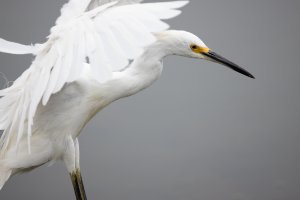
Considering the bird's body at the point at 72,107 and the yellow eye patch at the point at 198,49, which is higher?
the yellow eye patch at the point at 198,49

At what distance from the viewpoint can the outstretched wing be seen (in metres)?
1.02

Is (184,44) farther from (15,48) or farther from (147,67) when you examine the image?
(15,48)

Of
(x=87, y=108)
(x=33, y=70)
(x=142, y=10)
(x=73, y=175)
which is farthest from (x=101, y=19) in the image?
(x=73, y=175)

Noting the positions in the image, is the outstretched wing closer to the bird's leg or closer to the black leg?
the bird's leg

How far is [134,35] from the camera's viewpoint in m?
1.04

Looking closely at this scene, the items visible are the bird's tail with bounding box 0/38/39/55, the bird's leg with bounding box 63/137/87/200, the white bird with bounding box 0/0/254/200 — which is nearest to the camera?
the white bird with bounding box 0/0/254/200

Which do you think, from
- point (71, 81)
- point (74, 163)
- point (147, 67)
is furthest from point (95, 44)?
point (74, 163)

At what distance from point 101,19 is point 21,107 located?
0.46m

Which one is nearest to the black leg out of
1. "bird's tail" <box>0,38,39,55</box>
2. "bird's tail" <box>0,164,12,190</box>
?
"bird's tail" <box>0,164,12,190</box>

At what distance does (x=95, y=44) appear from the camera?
110cm

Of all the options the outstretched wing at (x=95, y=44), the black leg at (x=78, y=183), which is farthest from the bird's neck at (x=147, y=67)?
the black leg at (x=78, y=183)

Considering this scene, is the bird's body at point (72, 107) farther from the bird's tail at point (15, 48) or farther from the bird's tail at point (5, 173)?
the bird's tail at point (15, 48)

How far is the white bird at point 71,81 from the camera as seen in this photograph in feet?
3.78

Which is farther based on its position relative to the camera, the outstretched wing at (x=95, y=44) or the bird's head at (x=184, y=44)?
the bird's head at (x=184, y=44)
